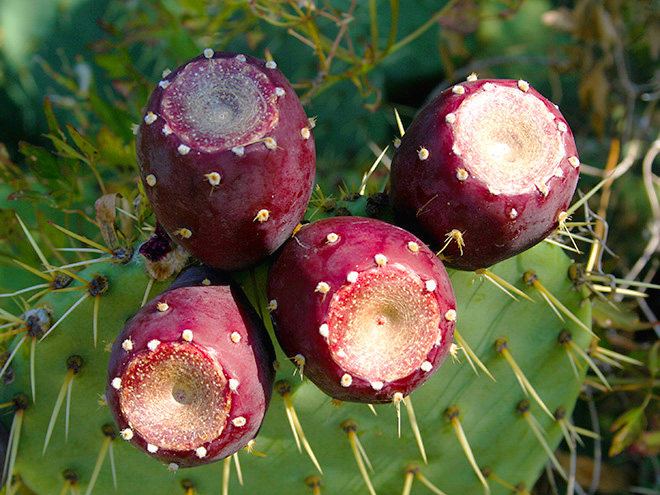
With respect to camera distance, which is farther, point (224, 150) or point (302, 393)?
point (302, 393)

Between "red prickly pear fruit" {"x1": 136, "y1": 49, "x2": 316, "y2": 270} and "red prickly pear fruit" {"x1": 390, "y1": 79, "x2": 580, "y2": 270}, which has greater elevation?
"red prickly pear fruit" {"x1": 136, "y1": 49, "x2": 316, "y2": 270}

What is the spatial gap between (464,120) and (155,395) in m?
0.47

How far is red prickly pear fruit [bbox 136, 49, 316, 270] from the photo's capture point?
0.66m

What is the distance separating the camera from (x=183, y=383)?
704mm

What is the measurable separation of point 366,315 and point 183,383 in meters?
0.21

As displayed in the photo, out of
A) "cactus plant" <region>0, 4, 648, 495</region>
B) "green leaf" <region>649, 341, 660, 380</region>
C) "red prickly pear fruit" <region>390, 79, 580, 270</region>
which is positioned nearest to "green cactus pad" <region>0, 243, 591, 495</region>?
"cactus plant" <region>0, 4, 648, 495</region>

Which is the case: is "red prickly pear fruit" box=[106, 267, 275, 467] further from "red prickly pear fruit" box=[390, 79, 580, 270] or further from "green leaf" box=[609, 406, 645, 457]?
"green leaf" box=[609, 406, 645, 457]

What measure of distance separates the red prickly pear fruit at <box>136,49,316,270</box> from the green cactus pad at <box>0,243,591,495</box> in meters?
0.26

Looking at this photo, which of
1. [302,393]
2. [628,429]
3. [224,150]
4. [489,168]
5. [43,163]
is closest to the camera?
[224,150]

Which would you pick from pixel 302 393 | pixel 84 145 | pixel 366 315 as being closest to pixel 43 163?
pixel 84 145

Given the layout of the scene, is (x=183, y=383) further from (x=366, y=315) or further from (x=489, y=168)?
(x=489, y=168)

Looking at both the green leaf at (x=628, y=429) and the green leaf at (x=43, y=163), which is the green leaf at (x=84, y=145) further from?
the green leaf at (x=628, y=429)

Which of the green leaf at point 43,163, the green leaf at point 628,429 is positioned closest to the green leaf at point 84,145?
the green leaf at point 43,163

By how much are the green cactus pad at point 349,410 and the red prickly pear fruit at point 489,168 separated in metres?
0.19
